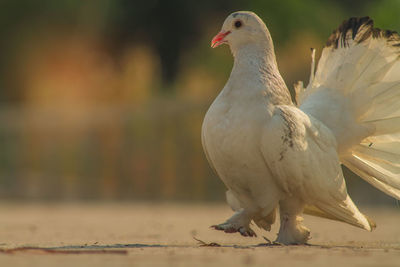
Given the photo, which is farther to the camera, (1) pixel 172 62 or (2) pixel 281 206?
(1) pixel 172 62

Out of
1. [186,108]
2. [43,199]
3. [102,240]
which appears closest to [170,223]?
→ [102,240]

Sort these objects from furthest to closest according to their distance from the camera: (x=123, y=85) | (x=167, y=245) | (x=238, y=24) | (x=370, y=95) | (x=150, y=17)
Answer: (x=123, y=85) → (x=150, y=17) → (x=370, y=95) → (x=238, y=24) → (x=167, y=245)

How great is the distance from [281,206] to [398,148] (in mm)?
1203

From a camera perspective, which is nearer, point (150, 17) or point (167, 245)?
point (167, 245)

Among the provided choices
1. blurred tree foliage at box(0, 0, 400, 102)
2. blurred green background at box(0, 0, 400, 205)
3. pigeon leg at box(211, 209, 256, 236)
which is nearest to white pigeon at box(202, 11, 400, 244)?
pigeon leg at box(211, 209, 256, 236)

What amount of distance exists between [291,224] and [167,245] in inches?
34.9

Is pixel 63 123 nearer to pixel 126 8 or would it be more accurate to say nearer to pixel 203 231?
pixel 126 8

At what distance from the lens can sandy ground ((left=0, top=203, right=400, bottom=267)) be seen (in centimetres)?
426

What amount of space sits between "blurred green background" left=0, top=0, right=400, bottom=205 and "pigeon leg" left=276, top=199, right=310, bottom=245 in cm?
777

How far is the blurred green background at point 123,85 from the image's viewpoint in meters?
15.9

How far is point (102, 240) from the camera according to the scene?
614 centimetres

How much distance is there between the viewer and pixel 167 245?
551 centimetres

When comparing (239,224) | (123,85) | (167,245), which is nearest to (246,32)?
(239,224)

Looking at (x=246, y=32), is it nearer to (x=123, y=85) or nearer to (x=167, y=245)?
(x=167, y=245)
